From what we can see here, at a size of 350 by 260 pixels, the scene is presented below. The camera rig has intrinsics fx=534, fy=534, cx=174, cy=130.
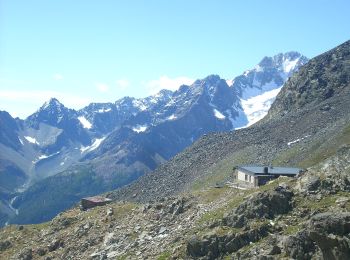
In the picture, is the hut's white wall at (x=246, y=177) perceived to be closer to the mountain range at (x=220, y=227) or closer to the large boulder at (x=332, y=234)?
the mountain range at (x=220, y=227)

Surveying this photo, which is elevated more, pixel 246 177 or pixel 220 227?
pixel 246 177

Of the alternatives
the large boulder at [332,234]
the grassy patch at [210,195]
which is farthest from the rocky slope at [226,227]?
the grassy patch at [210,195]

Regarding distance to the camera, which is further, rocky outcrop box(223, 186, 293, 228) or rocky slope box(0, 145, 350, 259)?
rocky outcrop box(223, 186, 293, 228)

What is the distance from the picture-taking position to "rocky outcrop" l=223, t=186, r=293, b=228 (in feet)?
204

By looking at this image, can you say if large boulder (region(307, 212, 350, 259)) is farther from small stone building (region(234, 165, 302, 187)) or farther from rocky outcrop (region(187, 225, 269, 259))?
small stone building (region(234, 165, 302, 187))

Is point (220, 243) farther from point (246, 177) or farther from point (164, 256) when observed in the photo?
point (246, 177)

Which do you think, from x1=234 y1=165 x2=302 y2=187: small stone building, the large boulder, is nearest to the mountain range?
the large boulder

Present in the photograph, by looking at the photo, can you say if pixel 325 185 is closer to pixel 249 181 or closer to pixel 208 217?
pixel 208 217

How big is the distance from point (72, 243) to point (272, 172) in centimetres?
3539

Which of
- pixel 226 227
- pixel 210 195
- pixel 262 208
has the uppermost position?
pixel 210 195

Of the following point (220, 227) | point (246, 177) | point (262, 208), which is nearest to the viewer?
point (262, 208)

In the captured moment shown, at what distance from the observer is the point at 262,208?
62938 mm

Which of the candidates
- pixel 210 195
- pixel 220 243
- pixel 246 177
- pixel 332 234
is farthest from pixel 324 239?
pixel 246 177

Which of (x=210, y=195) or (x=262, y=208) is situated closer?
(x=262, y=208)
